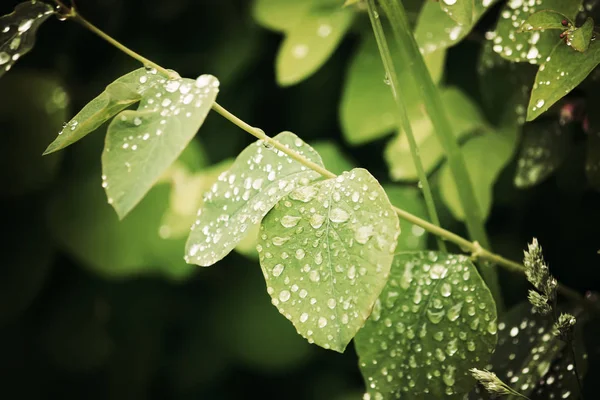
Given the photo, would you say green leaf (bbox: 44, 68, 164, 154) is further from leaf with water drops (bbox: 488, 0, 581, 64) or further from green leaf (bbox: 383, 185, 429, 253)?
green leaf (bbox: 383, 185, 429, 253)

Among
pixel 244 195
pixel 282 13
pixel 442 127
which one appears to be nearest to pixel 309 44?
pixel 282 13

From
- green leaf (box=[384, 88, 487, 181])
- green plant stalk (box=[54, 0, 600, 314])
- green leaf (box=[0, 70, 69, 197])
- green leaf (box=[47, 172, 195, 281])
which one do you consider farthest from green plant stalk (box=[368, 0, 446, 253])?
green leaf (box=[0, 70, 69, 197])

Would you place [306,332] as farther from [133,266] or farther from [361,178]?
[133,266]

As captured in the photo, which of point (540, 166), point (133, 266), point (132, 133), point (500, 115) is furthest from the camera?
point (133, 266)

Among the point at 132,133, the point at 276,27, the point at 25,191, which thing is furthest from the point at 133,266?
the point at 132,133

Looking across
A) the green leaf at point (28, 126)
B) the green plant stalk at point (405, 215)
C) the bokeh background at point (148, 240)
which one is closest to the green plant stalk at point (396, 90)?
the green plant stalk at point (405, 215)

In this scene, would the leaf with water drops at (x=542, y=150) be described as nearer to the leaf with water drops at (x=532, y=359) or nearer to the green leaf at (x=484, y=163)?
the green leaf at (x=484, y=163)

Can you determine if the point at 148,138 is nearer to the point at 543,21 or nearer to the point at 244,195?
the point at 244,195
